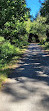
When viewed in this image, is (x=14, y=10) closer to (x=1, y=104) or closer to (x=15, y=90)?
(x=15, y=90)

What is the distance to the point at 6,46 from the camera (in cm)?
906

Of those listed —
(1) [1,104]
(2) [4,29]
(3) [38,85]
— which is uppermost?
(2) [4,29]

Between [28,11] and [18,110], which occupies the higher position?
[28,11]

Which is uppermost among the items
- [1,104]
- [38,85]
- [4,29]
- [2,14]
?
[2,14]

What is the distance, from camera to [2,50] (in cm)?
871

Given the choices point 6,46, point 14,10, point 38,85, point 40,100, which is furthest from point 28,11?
point 40,100

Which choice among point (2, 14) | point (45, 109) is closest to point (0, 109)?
point (45, 109)

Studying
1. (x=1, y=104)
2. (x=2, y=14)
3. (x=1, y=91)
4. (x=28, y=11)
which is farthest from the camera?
(x=28, y=11)

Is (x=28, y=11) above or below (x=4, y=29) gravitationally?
above

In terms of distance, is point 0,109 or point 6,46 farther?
point 6,46

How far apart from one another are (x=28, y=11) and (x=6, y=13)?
8.33ft

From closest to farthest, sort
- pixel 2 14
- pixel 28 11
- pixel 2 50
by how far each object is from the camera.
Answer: pixel 2 50
pixel 2 14
pixel 28 11

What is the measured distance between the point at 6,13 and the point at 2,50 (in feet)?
12.0

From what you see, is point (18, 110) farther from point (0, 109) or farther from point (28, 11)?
point (28, 11)
